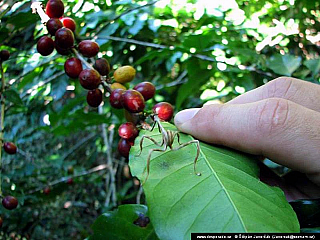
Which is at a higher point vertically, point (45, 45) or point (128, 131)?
point (45, 45)

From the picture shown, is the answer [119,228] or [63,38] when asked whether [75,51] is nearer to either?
[63,38]

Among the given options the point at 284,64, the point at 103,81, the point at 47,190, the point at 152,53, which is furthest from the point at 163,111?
the point at 47,190

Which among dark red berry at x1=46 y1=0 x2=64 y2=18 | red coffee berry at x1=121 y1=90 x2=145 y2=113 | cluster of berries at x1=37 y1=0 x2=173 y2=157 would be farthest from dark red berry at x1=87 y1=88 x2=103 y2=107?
dark red berry at x1=46 y1=0 x2=64 y2=18

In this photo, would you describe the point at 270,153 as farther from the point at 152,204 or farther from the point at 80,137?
the point at 80,137

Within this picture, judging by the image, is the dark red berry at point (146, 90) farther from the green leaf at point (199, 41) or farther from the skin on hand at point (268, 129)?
the green leaf at point (199, 41)

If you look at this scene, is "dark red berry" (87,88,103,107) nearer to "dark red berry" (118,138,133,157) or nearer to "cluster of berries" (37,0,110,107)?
"cluster of berries" (37,0,110,107)

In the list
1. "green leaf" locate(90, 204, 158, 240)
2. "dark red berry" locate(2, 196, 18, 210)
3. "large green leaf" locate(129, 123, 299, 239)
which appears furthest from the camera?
"dark red berry" locate(2, 196, 18, 210)

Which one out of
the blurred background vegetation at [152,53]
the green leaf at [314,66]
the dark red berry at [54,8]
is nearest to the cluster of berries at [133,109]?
the dark red berry at [54,8]
